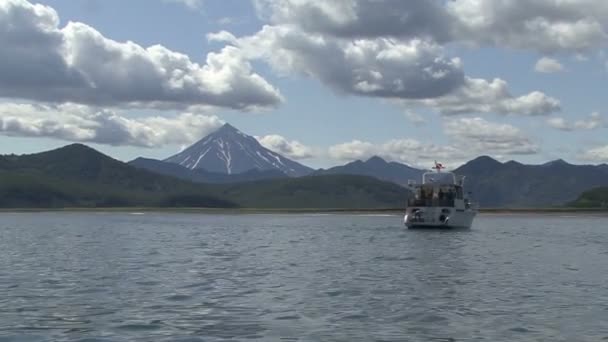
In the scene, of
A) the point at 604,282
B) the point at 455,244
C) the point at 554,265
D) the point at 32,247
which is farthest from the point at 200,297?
the point at 455,244

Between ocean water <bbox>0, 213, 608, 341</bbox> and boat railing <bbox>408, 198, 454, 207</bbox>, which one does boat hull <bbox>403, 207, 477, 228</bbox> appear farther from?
ocean water <bbox>0, 213, 608, 341</bbox>

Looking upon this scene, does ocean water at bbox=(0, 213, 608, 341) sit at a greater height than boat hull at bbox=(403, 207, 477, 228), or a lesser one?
lesser

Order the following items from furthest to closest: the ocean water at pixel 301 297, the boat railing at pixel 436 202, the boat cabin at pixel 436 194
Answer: the boat cabin at pixel 436 194
the boat railing at pixel 436 202
the ocean water at pixel 301 297

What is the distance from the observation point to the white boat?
13550cm

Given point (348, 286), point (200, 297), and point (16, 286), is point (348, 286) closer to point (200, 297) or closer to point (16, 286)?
point (200, 297)

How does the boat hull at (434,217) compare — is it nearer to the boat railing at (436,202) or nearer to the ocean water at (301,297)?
the boat railing at (436,202)

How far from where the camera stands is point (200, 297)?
44.1m

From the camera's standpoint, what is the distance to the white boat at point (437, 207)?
136 m

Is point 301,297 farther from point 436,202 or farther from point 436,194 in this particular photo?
point 436,194

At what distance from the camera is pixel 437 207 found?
136000 millimetres

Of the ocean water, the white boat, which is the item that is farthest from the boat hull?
the ocean water

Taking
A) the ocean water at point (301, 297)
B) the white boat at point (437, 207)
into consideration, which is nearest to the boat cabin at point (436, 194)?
the white boat at point (437, 207)

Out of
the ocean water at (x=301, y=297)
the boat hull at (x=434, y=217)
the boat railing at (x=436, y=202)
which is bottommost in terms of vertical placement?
the ocean water at (x=301, y=297)

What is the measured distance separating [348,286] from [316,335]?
54.8 ft
